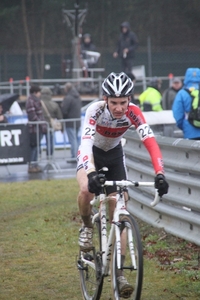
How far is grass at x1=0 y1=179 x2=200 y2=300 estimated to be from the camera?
6938 millimetres

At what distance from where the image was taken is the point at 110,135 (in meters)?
6.70

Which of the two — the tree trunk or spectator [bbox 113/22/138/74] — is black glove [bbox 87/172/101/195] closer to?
spectator [bbox 113/22/138/74]

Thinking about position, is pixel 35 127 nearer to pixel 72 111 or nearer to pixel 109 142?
pixel 72 111

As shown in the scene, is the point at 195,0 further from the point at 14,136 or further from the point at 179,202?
the point at 179,202

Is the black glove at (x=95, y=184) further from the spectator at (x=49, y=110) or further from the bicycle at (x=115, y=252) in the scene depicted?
the spectator at (x=49, y=110)

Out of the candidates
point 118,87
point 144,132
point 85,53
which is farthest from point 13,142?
point 118,87

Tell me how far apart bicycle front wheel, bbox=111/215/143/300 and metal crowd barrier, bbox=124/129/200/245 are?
2.52m

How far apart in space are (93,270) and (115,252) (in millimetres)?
846

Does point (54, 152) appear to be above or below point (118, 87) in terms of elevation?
below

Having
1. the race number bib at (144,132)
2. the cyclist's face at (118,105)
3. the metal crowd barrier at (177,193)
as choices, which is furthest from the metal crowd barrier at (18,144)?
the cyclist's face at (118,105)

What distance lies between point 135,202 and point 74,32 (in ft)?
58.7

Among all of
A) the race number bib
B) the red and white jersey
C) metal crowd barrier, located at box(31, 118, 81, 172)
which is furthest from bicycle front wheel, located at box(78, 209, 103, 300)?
metal crowd barrier, located at box(31, 118, 81, 172)

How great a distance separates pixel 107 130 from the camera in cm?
663

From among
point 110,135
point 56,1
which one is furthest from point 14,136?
point 56,1
